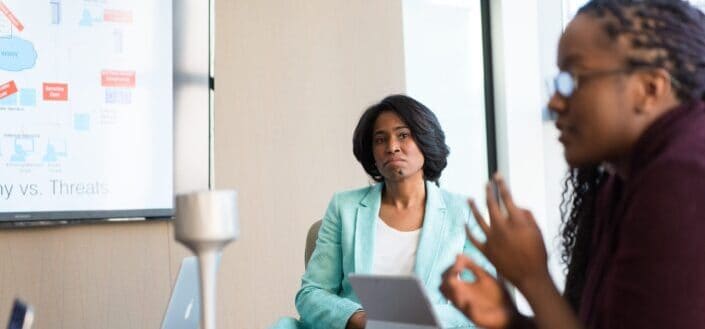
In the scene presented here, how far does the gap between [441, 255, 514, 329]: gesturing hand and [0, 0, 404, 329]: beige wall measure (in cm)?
221

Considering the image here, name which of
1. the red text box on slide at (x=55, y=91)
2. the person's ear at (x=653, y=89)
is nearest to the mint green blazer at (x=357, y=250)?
the red text box on slide at (x=55, y=91)

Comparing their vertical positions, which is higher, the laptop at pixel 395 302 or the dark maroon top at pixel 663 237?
the dark maroon top at pixel 663 237

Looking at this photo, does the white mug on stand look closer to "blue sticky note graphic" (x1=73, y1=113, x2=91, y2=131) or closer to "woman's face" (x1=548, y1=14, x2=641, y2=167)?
"woman's face" (x1=548, y1=14, x2=641, y2=167)

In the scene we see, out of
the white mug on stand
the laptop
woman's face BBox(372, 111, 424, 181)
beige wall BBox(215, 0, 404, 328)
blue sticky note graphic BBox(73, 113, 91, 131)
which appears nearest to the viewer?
the white mug on stand

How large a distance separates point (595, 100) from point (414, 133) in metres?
1.78

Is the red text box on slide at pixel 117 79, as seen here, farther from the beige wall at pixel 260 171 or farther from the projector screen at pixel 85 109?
the beige wall at pixel 260 171

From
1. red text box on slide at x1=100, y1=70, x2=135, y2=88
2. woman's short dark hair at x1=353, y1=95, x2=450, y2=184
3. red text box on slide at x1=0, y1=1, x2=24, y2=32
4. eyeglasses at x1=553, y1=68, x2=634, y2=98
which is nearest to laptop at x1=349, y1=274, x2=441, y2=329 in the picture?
eyeglasses at x1=553, y1=68, x2=634, y2=98

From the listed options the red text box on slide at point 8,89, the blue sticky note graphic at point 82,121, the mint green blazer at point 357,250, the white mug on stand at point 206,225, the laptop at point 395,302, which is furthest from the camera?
the blue sticky note graphic at point 82,121

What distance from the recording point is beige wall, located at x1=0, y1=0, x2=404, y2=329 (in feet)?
10.1

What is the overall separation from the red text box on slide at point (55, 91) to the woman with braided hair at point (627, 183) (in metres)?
2.25

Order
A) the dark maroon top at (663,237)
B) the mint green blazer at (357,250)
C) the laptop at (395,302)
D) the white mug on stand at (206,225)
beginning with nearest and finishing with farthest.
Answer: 1. the dark maroon top at (663,237)
2. the white mug on stand at (206,225)
3. the laptop at (395,302)
4. the mint green blazer at (357,250)

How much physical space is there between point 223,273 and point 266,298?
216mm

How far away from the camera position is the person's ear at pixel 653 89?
1.00m

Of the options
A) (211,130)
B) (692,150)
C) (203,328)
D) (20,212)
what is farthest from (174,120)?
(692,150)
